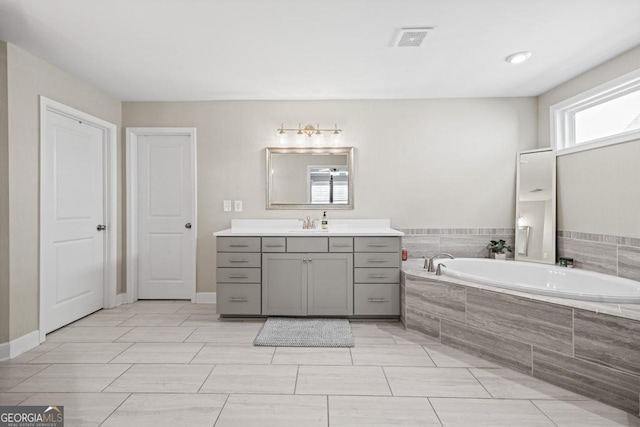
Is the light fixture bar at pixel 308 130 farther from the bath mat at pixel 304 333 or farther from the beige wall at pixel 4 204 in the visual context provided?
the beige wall at pixel 4 204

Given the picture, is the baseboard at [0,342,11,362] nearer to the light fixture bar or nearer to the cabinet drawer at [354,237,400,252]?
the cabinet drawer at [354,237,400,252]

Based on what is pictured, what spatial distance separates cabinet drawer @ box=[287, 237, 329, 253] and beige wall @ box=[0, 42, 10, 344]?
82.2 inches

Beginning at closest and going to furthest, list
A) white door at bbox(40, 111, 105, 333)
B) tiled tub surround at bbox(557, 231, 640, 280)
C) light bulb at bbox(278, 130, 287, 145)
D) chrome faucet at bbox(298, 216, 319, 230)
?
tiled tub surround at bbox(557, 231, 640, 280)
white door at bbox(40, 111, 105, 333)
chrome faucet at bbox(298, 216, 319, 230)
light bulb at bbox(278, 130, 287, 145)

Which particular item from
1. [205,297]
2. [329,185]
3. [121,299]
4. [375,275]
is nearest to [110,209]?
[121,299]

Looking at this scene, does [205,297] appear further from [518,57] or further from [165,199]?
[518,57]

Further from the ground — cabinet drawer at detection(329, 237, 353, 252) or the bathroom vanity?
cabinet drawer at detection(329, 237, 353, 252)

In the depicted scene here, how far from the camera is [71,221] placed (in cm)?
320

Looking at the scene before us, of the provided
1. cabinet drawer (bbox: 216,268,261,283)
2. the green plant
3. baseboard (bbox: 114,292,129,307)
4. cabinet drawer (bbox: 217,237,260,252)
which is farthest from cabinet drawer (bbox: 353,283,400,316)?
baseboard (bbox: 114,292,129,307)

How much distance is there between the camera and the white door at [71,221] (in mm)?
2926

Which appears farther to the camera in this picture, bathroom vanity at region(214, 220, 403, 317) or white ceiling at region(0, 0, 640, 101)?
bathroom vanity at region(214, 220, 403, 317)

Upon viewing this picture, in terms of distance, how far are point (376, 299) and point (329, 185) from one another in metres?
1.32

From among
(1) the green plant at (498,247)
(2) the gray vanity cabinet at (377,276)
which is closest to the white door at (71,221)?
(2) the gray vanity cabinet at (377,276)

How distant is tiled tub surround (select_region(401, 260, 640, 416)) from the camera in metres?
1.87

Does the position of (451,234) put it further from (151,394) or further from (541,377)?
(151,394)
